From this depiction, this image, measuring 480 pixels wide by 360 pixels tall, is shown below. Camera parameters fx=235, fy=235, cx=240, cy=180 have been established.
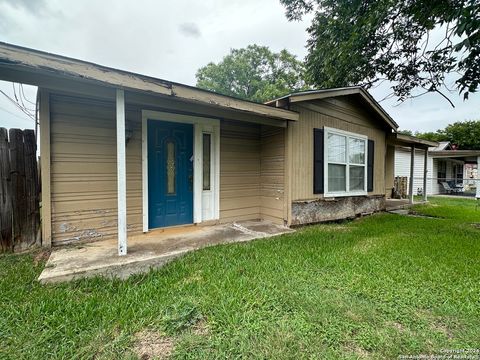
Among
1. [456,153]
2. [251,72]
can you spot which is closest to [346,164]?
[456,153]

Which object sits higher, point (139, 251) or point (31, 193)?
point (31, 193)

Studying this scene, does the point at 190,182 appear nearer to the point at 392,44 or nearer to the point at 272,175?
the point at 272,175

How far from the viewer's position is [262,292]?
2199mm

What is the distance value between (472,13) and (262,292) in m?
4.11

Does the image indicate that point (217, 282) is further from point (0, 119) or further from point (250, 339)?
point (0, 119)

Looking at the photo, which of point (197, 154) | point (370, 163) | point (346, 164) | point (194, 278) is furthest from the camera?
point (370, 163)

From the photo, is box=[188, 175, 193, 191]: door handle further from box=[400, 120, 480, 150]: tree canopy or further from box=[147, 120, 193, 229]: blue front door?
box=[400, 120, 480, 150]: tree canopy

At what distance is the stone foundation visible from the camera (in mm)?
5113

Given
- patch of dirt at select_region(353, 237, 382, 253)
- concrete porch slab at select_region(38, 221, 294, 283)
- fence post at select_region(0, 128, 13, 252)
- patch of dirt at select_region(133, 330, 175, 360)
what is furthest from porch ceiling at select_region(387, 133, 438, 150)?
fence post at select_region(0, 128, 13, 252)

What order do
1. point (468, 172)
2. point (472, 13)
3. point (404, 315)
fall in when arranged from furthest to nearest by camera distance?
1. point (468, 172)
2. point (472, 13)
3. point (404, 315)

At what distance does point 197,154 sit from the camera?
4672 mm

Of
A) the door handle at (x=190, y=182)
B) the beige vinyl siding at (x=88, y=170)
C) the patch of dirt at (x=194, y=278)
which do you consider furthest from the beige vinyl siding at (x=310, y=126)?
the beige vinyl siding at (x=88, y=170)

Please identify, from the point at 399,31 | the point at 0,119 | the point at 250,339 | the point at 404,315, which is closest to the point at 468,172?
the point at 399,31

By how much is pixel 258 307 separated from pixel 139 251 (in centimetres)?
201
